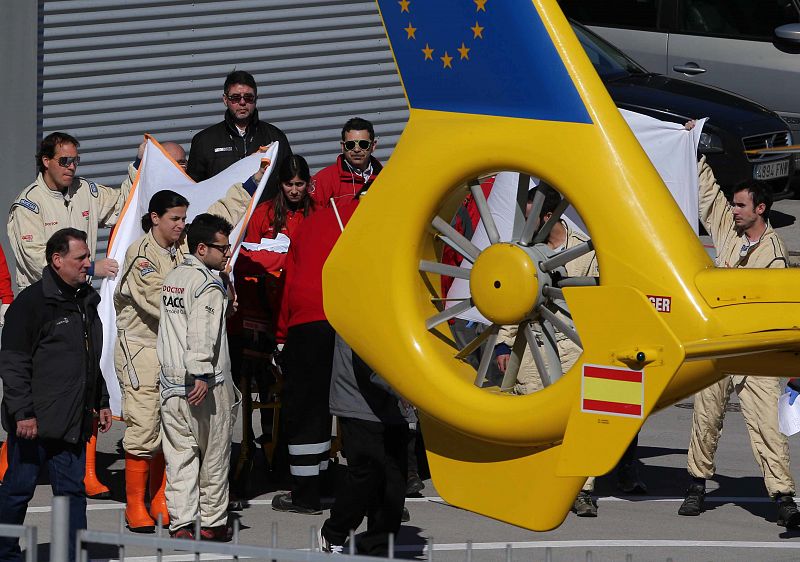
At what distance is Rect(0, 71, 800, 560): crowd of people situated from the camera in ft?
22.6

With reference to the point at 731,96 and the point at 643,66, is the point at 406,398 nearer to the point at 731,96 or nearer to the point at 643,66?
the point at 731,96

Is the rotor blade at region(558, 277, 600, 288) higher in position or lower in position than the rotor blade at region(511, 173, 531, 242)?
lower

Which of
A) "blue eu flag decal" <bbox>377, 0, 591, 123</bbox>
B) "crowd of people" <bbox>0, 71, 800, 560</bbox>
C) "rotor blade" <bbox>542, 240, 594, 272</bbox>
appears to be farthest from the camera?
"crowd of people" <bbox>0, 71, 800, 560</bbox>

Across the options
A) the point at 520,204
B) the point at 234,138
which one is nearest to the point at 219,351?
the point at 234,138

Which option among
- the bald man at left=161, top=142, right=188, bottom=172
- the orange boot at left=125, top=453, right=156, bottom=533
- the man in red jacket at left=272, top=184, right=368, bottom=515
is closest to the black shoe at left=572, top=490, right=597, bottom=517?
the man in red jacket at left=272, top=184, right=368, bottom=515

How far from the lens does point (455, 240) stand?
5441 millimetres

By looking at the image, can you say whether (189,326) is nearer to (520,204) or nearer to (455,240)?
(455,240)

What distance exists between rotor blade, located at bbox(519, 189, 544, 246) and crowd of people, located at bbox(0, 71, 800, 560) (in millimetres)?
1104

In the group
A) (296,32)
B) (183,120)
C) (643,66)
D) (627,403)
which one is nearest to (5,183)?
(183,120)

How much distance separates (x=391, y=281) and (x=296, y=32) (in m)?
8.37

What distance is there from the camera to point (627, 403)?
4.79m

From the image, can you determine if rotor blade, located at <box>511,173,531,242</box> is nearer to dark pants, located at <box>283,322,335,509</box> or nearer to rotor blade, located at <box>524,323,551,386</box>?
rotor blade, located at <box>524,323,551,386</box>

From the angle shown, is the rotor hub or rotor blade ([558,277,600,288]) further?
rotor blade ([558,277,600,288])

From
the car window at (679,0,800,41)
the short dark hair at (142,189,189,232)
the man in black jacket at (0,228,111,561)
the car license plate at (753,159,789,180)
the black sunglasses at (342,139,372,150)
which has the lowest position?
the man in black jacket at (0,228,111,561)
